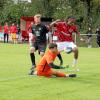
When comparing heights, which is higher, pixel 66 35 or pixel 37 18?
pixel 37 18

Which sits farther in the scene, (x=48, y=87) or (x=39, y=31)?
(x=39, y=31)

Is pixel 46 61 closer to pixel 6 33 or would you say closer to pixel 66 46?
pixel 66 46

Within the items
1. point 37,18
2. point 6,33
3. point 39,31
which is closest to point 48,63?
point 37,18

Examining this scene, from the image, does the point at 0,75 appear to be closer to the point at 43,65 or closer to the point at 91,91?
the point at 43,65

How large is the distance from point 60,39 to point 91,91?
6.84 m

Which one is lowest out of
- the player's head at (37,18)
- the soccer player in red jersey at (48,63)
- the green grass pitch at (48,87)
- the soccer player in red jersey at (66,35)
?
the green grass pitch at (48,87)

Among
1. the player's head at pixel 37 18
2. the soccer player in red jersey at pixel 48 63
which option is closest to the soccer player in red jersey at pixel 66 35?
the player's head at pixel 37 18

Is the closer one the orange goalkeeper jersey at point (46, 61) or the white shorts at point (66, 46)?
the orange goalkeeper jersey at point (46, 61)

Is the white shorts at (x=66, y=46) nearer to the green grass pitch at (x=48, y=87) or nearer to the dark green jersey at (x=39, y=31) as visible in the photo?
the dark green jersey at (x=39, y=31)

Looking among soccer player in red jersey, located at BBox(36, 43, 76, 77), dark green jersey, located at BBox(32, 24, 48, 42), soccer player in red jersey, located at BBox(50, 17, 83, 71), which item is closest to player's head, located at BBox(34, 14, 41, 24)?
dark green jersey, located at BBox(32, 24, 48, 42)

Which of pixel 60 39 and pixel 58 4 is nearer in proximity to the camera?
pixel 60 39

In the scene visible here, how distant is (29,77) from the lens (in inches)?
598

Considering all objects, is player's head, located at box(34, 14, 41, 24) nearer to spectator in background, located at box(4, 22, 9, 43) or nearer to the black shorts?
the black shorts

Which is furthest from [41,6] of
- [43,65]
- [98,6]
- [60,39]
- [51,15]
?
[43,65]
